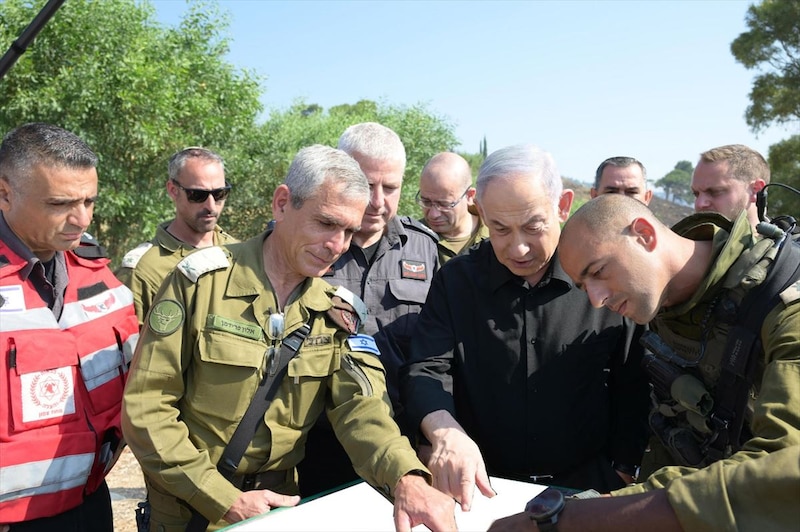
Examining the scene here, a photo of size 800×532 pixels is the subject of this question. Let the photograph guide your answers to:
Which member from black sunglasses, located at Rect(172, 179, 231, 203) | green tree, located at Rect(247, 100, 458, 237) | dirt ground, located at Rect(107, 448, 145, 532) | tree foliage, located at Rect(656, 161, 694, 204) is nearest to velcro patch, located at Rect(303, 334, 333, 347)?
black sunglasses, located at Rect(172, 179, 231, 203)

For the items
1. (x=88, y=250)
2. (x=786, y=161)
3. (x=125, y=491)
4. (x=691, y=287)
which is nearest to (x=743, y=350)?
(x=691, y=287)

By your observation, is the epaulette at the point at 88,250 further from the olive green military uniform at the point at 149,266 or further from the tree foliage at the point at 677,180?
the tree foliage at the point at 677,180

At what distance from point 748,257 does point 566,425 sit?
93 cm

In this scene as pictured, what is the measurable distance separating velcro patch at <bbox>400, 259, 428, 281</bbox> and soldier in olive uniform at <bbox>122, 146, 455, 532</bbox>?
2.41 ft

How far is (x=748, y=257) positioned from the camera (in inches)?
81.4

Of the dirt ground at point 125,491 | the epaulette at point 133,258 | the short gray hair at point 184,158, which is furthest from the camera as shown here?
the dirt ground at point 125,491

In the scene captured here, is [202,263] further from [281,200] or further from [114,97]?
[114,97]

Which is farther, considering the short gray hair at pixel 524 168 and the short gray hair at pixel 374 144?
the short gray hair at pixel 374 144

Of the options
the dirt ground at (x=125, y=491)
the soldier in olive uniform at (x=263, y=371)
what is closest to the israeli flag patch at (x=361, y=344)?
the soldier in olive uniform at (x=263, y=371)

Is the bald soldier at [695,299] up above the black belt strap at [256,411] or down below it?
above

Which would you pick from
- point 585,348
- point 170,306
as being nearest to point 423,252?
point 585,348

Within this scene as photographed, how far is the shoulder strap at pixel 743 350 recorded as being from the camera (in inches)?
78.4

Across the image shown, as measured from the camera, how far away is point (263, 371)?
8.13ft

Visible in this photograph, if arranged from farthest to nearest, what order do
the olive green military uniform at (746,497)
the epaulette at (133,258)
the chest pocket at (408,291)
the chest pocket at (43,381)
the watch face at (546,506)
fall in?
the epaulette at (133,258), the chest pocket at (408,291), the chest pocket at (43,381), the watch face at (546,506), the olive green military uniform at (746,497)
